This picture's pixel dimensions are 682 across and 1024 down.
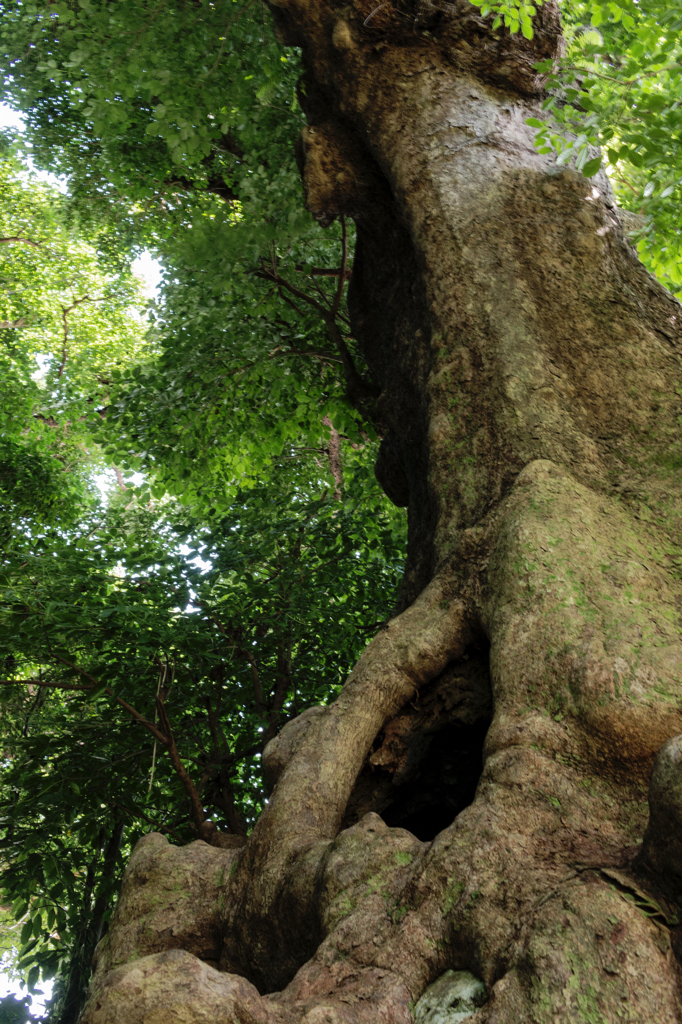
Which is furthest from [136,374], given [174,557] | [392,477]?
[392,477]

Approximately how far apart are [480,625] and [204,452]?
513 centimetres

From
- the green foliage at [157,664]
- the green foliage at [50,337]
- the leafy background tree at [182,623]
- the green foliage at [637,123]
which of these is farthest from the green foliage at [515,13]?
the green foliage at [50,337]

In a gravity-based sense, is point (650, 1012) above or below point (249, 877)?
below

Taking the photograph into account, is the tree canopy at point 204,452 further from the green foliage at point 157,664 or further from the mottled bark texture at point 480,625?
the mottled bark texture at point 480,625

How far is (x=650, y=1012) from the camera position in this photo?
135cm

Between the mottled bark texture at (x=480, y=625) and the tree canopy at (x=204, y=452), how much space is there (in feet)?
1.45

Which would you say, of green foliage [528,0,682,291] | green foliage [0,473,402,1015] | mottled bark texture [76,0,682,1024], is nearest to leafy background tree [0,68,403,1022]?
green foliage [0,473,402,1015]

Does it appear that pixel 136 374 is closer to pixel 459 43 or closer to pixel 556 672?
pixel 459 43

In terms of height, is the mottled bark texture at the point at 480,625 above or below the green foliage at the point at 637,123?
below

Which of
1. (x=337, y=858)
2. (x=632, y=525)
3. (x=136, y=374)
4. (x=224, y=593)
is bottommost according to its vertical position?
(x=337, y=858)

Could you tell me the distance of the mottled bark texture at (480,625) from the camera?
1623 millimetres

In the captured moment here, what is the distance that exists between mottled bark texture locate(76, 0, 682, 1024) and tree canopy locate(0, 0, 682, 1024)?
442 millimetres

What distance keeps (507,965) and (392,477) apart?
12.0 ft

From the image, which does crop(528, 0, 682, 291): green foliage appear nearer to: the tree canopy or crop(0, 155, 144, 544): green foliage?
the tree canopy
